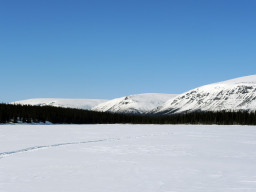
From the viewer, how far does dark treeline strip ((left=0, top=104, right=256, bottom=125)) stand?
9303 cm

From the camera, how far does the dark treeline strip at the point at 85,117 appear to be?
93.0 meters

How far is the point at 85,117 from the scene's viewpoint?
12175 centimetres
